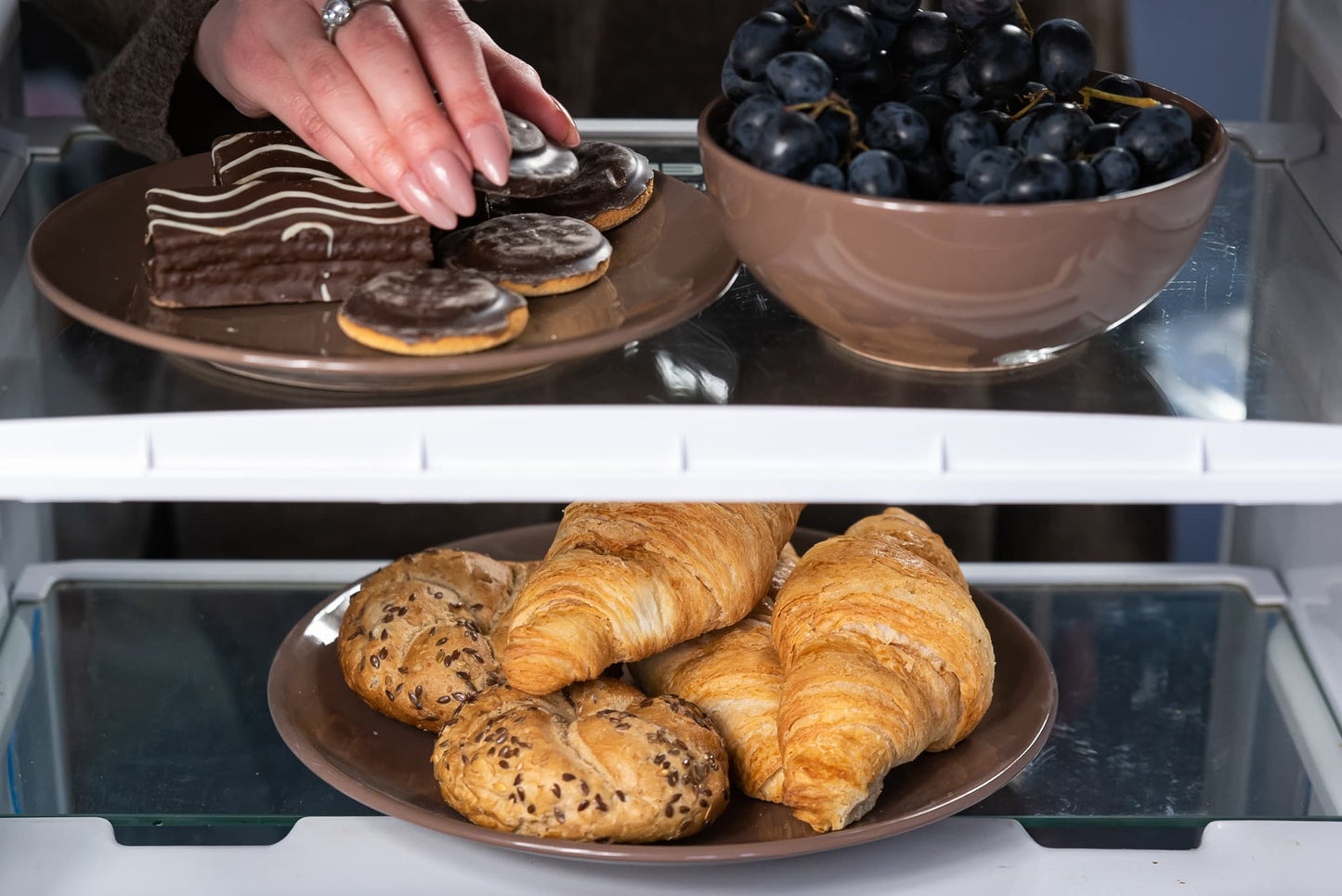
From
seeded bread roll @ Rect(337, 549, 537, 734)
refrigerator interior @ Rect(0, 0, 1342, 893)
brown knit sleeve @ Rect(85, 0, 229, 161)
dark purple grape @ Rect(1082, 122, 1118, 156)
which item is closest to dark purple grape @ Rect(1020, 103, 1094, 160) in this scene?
dark purple grape @ Rect(1082, 122, 1118, 156)

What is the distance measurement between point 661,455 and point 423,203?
194 millimetres

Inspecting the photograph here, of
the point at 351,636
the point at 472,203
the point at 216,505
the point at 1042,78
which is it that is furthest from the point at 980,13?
the point at 216,505

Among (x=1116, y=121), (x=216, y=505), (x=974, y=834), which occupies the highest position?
(x=1116, y=121)

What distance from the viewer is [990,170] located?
64cm

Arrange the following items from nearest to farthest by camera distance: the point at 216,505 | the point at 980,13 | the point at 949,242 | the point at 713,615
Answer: the point at 949,242
the point at 980,13
the point at 713,615
the point at 216,505

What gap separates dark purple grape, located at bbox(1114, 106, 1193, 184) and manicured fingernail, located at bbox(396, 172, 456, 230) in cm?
33

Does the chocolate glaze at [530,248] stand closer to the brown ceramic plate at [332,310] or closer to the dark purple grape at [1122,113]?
the brown ceramic plate at [332,310]

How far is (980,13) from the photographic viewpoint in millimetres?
741

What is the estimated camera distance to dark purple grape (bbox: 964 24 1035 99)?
714 millimetres

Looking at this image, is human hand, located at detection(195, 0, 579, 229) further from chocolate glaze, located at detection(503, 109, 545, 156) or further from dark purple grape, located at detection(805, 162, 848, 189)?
dark purple grape, located at detection(805, 162, 848, 189)

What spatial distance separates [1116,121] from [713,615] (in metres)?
0.36

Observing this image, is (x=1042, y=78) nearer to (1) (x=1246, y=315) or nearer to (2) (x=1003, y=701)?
(1) (x=1246, y=315)

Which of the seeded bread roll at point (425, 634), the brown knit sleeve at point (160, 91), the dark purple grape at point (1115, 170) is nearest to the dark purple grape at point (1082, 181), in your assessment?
the dark purple grape at point (1115, 170)

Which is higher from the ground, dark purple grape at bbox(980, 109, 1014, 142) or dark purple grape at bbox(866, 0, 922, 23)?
dark purple grape at bbox(866, 0, 922, 23)
